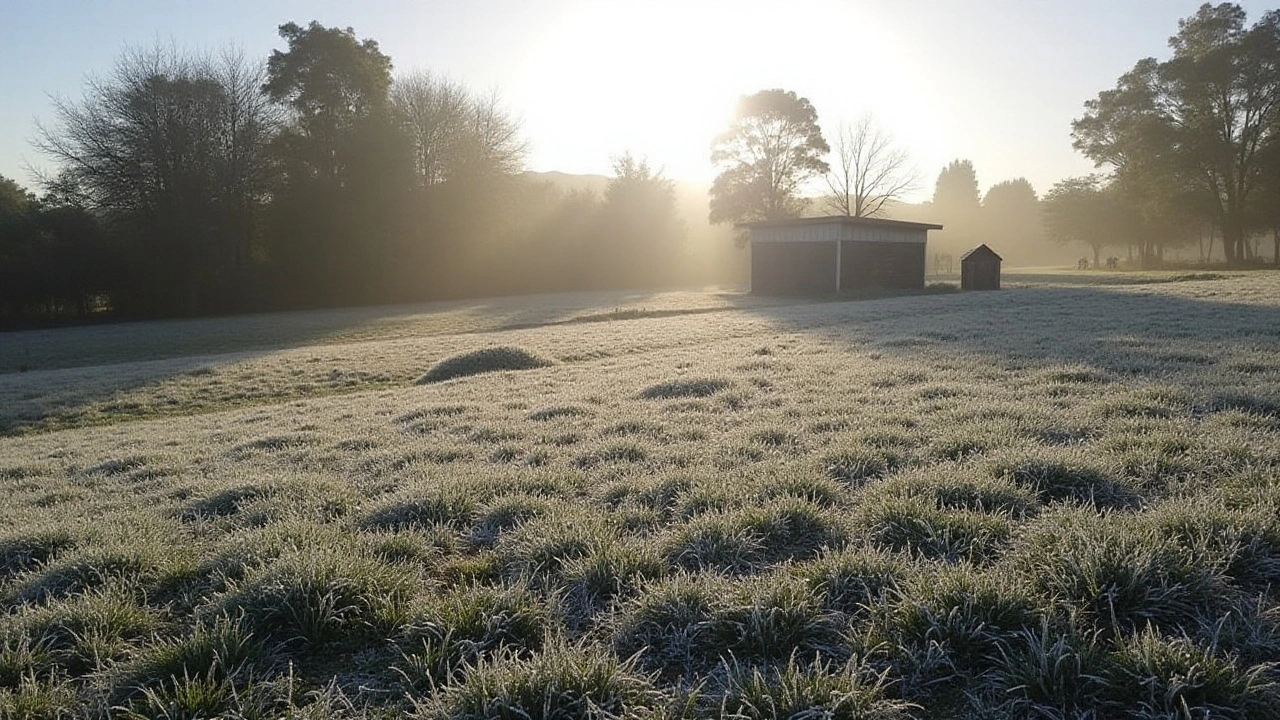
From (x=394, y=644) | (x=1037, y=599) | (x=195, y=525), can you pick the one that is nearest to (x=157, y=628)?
(x=394, y=644)

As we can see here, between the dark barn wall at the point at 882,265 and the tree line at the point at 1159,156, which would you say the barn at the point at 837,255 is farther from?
the tree line at the point at 1159,156

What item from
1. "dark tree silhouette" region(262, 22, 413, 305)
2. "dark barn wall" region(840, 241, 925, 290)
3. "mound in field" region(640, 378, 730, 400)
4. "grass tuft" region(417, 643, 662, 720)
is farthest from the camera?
"dark tree silhouette" region(262, 22, 413, 305)

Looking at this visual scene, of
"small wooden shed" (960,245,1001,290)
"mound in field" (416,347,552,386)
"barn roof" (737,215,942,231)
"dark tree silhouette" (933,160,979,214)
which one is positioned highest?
"dark tree silhouette" (933,160,979,214)

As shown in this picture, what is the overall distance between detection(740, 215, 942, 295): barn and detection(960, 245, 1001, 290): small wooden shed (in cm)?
→ 224

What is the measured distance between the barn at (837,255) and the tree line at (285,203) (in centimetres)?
1929

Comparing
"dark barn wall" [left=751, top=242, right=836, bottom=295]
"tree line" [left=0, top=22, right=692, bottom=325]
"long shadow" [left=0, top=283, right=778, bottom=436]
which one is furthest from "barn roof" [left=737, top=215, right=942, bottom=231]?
"tree line" [left=0, top=22, right=692, bottom=325]

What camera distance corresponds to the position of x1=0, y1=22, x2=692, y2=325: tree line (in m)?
34.8

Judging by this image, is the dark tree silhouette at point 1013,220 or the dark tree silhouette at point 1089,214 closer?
the dark tree silhouette at point 1089,214

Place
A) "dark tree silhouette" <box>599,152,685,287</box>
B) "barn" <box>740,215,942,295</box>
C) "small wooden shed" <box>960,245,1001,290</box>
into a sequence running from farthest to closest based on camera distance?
"dark tree silhouette" <box>599,152,685,287</box> → "small wooden shed" <box>960,245,1001,290</box> → "barn" <box>740,215,942,295</box>

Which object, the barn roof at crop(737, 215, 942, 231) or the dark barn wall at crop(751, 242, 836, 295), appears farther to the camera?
the dark barn wall at crop(751, 242, 836, 295)

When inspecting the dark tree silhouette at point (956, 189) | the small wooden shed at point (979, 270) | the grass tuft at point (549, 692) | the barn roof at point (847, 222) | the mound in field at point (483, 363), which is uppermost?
the dark tree silhouette at point (956, 189)

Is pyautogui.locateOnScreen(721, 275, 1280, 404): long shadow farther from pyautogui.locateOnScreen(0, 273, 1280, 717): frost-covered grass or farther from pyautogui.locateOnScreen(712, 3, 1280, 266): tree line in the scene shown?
pyautogui.locateOnScreen(712, 3, 1280, 266): tree line

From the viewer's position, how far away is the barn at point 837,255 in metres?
32.8

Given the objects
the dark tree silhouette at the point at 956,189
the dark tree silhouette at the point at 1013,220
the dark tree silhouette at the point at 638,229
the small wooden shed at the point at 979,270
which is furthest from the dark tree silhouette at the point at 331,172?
the dark tree silhouette at the point at 956,189
